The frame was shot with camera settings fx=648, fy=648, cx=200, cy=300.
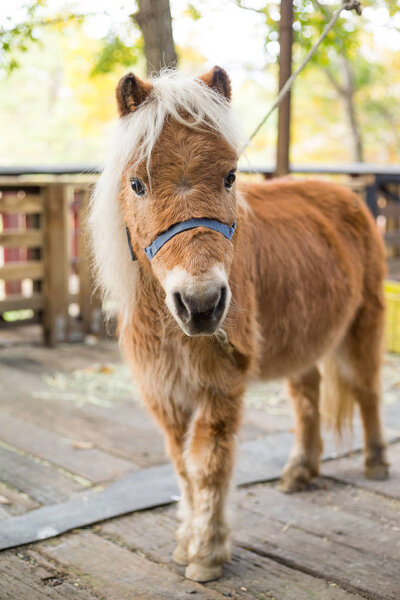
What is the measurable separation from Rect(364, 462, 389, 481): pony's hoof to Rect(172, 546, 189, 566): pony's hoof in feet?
4.19

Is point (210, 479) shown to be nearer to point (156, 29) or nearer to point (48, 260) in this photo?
point (156, 29)

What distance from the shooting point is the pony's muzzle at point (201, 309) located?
1815 mm

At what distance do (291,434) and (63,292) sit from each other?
2940mm

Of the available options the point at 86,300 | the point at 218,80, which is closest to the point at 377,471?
the point at 218,80

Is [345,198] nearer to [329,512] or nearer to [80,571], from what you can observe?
[329,512]

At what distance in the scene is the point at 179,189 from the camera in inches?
77.7

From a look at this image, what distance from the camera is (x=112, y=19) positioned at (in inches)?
178

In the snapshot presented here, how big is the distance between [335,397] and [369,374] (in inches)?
8.9

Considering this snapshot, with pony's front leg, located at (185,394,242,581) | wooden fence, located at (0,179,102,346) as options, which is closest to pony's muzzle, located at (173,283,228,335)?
pony's front leg, located at (185,394,242,581)

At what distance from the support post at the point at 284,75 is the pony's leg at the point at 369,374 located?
1.49 m

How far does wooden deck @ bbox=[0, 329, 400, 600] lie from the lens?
2.29 metres

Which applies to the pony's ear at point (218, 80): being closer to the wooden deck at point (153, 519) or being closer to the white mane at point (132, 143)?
the white mane at point (132, 143)

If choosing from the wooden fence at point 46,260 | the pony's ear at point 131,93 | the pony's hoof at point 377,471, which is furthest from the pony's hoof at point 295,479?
the wooden fence at point 46,260

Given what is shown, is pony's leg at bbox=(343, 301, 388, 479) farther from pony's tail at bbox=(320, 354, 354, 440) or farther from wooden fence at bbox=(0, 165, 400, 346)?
wooden fence at bbox=(0, 165, 400, 346)
